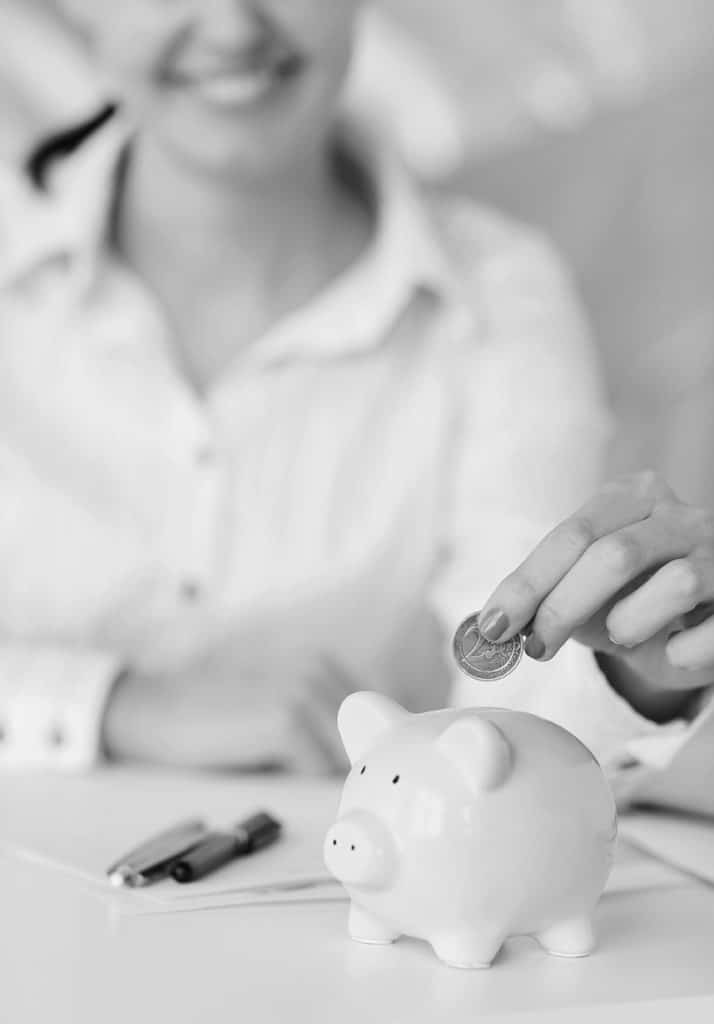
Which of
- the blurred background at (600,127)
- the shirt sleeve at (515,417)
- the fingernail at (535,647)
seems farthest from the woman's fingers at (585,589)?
the blurred background at (600,127)

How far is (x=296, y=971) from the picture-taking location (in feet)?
1.53

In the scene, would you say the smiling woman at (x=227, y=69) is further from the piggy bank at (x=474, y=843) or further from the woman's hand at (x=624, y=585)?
the piggy bank at (x=474, y=843)

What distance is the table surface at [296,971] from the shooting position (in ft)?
1.40

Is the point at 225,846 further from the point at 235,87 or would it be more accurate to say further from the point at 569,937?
the point at 235,87

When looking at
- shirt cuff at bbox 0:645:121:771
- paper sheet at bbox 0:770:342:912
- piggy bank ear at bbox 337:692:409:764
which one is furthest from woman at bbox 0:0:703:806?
piggy bank ear at bbox 337:692:409:764

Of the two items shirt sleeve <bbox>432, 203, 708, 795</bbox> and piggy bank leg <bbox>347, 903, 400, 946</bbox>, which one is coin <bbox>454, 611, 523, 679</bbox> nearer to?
piggy bank leg <bbox>347, 903, 400, 946</bbox>

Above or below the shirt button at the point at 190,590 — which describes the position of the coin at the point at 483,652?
below

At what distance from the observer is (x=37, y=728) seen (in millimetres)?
931

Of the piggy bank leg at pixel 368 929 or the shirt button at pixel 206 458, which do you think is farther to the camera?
the shirt button at pixel 206 458

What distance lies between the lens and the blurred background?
66.2 inches

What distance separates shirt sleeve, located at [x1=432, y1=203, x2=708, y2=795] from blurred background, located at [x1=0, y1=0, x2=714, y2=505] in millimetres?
300

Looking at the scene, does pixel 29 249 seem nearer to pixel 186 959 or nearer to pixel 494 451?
pixel 494 451

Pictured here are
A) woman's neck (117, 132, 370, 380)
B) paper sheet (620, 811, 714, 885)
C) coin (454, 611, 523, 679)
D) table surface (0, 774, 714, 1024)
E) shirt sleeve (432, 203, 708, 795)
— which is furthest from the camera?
woman's neck (117, 132, 370, 380)

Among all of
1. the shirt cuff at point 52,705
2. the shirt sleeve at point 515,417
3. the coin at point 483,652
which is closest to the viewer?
the coin at point 483,652
